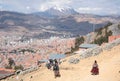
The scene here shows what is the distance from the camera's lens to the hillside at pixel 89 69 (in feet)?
101

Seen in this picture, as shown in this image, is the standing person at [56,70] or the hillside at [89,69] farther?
the standing person at [56,70]

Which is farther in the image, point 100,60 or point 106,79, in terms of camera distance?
point 100,60

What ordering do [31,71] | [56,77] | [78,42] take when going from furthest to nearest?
[78,42]
[31,71]
[56,77]

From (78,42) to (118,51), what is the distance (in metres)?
109

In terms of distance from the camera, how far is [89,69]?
116 ft

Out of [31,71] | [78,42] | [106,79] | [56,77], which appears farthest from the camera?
[78,42]

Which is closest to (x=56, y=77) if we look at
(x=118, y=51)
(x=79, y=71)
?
(x=79, y=71)

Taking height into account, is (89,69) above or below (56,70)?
below

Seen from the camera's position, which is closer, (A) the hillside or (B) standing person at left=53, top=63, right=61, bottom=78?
(A) the hillside

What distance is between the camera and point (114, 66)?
33.9 metres

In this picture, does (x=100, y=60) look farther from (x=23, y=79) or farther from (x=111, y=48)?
(x=23, y=79)

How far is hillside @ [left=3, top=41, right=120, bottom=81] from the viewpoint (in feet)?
101

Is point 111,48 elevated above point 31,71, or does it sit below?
above

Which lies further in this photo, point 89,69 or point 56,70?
point 89,69
